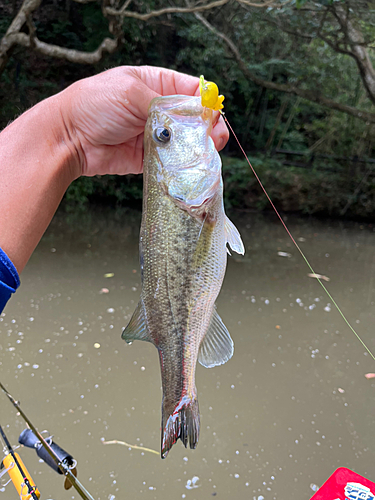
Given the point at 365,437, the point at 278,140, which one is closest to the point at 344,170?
the point at 278,140

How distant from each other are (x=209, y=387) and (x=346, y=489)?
1.54 metres

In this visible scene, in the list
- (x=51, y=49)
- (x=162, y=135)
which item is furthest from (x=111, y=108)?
(x=51, y=49)

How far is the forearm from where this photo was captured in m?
1.28

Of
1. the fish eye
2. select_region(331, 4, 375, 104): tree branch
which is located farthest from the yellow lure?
select_region(331, 4, 375, 104): tree branch

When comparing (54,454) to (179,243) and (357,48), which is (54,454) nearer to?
(179,243)

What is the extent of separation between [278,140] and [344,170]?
2.24 meters

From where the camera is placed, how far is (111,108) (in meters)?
1.39

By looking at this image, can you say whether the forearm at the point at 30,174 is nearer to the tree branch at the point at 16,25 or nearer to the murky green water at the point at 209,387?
the murky green water at the point at 209,387

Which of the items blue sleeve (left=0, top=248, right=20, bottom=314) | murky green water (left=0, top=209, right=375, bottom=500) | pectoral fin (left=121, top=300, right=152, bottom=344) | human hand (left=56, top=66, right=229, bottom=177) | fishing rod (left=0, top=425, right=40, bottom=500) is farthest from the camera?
murky green water (left=0, top=209, right=375, bottom=500)

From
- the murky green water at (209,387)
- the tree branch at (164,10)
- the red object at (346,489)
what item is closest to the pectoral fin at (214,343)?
the red object at (346,489)

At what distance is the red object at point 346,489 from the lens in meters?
2.08

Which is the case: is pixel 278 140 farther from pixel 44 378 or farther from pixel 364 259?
pixel 44 378

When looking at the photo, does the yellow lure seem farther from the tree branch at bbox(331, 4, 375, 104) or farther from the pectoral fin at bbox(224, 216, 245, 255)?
the tree branch at bbox(331, 4, 375, 104)

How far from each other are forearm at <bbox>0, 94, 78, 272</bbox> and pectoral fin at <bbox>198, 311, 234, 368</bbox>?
2.15ft
